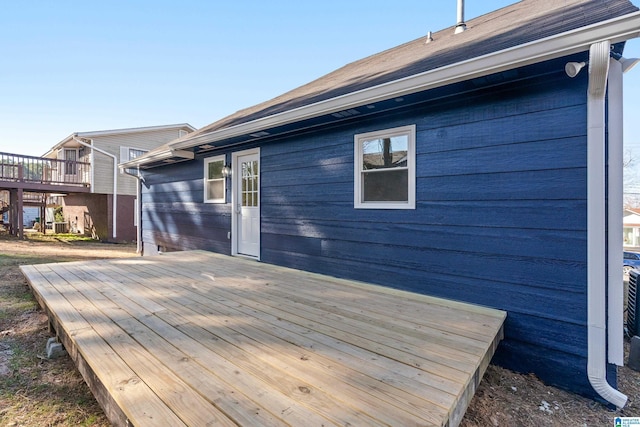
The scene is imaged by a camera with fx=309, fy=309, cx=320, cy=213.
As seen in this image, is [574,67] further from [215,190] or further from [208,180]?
[208,180]

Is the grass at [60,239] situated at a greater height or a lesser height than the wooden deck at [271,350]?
lesser

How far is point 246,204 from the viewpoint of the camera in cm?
540

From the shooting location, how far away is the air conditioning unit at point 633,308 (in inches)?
117

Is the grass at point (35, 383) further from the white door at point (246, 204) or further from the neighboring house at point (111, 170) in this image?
the neighboring house at point (111, 170)

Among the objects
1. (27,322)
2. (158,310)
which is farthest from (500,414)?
(27,322)

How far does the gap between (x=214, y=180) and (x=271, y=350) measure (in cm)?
468

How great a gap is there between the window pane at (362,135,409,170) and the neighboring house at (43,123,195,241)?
1173 cm

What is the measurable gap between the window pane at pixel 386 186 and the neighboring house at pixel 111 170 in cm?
1176

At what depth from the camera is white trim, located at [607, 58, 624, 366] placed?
2094mm

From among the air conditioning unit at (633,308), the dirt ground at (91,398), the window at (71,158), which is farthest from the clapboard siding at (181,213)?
the window at (71,158)

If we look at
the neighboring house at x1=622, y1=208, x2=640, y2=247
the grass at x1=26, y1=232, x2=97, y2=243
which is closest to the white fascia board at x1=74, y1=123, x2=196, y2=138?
the grass at x1=26, y1=232, x2=97, y2=243

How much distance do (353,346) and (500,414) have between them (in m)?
0.96

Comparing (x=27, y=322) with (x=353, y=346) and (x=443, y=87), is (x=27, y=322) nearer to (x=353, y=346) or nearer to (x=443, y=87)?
(x=353, y=346)

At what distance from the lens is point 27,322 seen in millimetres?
3170
